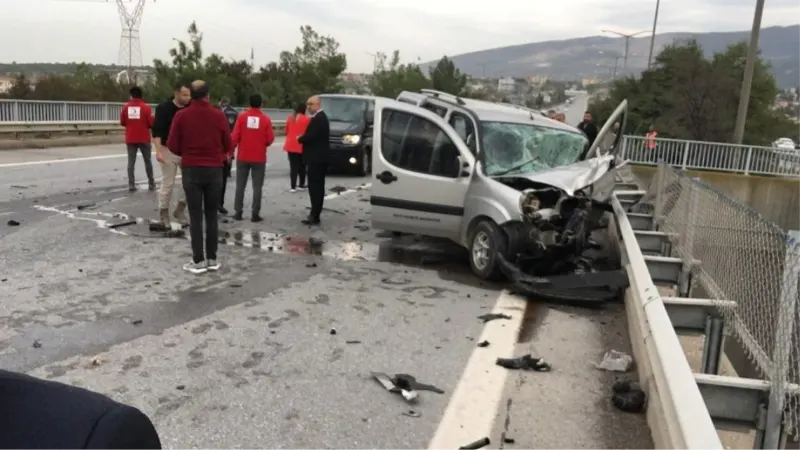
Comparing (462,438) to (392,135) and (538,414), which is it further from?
(392,135)

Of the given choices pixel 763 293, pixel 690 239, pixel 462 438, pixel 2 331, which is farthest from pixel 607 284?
pixel 2 331

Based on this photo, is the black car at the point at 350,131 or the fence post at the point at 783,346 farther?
the black car at the point at 350,131

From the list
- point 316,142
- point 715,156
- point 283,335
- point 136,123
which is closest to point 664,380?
point 283,335

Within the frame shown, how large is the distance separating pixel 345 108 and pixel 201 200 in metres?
11.6

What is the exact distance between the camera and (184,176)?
7695 millimetres

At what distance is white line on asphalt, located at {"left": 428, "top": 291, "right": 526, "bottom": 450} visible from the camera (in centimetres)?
425

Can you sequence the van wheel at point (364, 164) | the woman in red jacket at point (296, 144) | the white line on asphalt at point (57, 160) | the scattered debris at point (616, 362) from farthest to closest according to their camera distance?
the van wheel at point (364, 164)
the white line on asphalt at point (57, 160)
the woman in red jacket at point (296, 144)
the scattered debris at point (616, 362)

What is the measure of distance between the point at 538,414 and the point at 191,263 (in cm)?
469

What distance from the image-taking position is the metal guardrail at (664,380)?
10.7 feet

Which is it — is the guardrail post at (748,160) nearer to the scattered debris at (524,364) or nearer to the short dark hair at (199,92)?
the short dark hair at (199,92)

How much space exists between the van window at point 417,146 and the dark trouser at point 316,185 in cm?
213

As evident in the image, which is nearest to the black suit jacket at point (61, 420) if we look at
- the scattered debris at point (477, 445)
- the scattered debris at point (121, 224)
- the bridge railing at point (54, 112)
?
the scattered debris at point (477, 445)

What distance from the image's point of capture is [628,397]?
4.81 m

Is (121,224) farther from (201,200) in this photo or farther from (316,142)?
(316,142)
